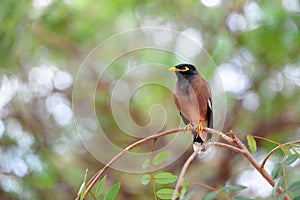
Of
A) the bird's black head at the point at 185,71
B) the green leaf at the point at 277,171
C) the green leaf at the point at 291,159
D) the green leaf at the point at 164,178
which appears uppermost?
the bird's black head at the point at 185,71

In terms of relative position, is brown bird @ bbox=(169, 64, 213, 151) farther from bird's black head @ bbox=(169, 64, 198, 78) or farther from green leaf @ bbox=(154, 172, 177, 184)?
green leaf @ bbox=(154, 172, 177, 184)

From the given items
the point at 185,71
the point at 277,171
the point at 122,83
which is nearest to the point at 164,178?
the point at 277,171

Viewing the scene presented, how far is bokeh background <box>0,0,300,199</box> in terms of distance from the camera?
2.77 m

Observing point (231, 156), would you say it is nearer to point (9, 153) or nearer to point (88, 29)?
point (88, 29)

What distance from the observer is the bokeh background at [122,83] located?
2.77 metres

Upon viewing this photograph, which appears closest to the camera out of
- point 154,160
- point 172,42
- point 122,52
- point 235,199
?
point 235,199

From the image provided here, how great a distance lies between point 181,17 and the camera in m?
3.05

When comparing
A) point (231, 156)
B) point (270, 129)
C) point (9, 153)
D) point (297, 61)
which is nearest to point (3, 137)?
point (9, 153)

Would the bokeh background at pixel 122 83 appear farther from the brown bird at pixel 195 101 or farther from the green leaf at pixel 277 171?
the green leaf at pixel 277 171

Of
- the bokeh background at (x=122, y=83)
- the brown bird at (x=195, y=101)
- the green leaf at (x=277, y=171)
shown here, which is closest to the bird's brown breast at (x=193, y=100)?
the brown bird at (x=195, y=101)

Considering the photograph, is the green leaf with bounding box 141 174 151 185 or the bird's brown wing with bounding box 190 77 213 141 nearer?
the green leaf with bounding box 141 174 151 185

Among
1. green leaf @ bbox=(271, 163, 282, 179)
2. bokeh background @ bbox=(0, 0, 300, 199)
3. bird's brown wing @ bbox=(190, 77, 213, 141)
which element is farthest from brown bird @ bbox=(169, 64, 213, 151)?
green leaf @ bbox=(271, 163, 282, 179)

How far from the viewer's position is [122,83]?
2.69 meters

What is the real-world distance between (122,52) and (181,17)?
53 centimetres
